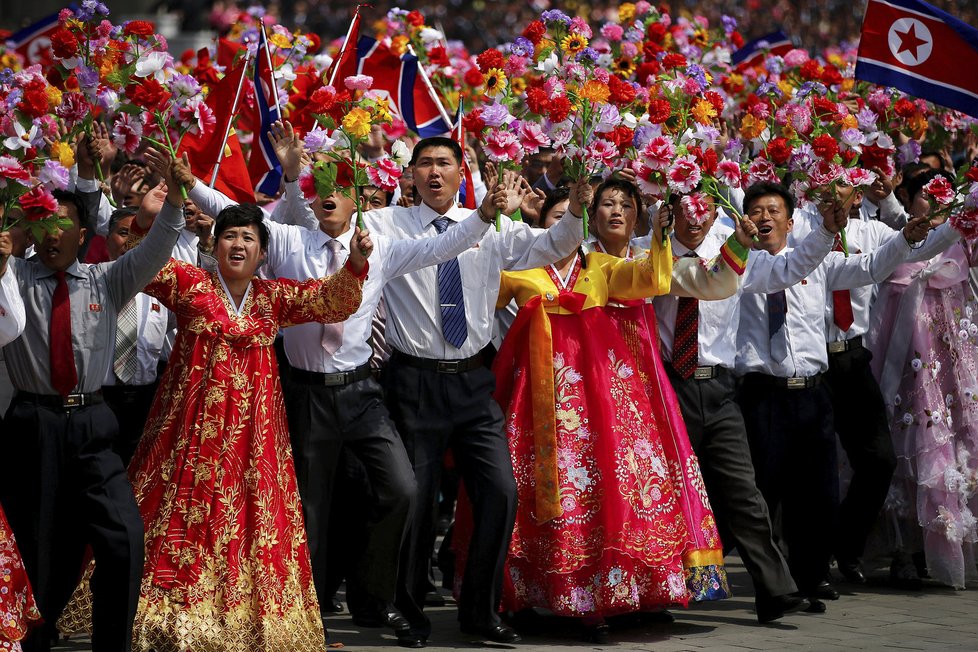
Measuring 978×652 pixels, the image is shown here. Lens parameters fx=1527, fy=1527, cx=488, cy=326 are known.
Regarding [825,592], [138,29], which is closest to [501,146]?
[138,29]

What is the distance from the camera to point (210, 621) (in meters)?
6.01

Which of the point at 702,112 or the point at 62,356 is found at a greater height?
the point at 702,112

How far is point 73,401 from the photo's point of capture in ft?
19.0

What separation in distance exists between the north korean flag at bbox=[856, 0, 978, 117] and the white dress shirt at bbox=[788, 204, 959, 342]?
0.71m

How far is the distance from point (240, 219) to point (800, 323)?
114 inches

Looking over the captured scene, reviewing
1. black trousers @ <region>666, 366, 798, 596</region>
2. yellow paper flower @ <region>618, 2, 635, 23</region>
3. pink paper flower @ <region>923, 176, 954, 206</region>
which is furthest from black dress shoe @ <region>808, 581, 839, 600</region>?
yellow paper flower @ <region>618, 2, 635, 23</region>

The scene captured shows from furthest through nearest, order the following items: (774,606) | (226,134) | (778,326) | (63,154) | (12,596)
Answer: (778,326), (226,134), (774,606), (63,154), (12,596)

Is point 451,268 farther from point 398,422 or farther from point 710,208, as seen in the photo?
point 710,208

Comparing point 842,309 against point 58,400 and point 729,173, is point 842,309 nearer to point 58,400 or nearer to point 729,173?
→ point 729,173

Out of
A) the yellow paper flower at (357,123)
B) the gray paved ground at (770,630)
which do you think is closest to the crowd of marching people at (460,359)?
the yellow paper flower at (357,123)

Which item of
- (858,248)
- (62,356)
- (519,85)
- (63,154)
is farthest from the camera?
(519,85)

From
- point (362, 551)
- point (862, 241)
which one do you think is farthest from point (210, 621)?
point (862, 241)

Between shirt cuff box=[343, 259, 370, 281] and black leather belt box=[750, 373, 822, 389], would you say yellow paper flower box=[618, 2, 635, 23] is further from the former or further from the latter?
shirt cuff box=[343, 259, 370, 281]

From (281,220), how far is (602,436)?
6.34 feet
